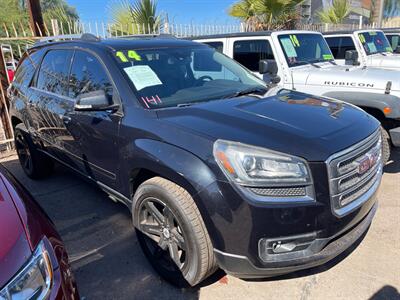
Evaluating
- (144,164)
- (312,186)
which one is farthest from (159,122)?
(312,186)

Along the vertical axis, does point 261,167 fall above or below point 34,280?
above

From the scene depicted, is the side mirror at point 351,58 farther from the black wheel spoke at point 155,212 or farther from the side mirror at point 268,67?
the black wheel spoke at point 155,212

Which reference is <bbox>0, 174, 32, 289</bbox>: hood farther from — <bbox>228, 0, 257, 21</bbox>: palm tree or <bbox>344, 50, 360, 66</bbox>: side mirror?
<bbox>228, 0, 257, 21</bbox>: palm tree

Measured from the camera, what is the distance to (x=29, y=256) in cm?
156

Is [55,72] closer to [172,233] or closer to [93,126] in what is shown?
[93,126]

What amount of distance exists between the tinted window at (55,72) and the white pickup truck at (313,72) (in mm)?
1628

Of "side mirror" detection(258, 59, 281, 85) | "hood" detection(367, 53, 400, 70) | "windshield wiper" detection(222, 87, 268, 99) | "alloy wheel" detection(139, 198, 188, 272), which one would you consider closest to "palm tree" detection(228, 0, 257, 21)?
"hood" detection(367, 53, 400, 70)

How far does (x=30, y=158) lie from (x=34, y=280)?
387cm

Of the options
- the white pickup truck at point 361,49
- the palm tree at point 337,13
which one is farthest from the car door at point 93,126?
the palm tree at point 337,13

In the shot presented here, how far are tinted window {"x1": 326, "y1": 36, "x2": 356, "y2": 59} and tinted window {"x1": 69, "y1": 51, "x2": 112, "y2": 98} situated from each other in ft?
19.7

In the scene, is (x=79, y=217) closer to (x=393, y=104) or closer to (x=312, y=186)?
(x=312, y=186)

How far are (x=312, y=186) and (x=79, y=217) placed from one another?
2.79 metres

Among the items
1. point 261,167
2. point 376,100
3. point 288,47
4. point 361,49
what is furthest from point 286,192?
point 361,49

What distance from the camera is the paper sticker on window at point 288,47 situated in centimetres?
565
